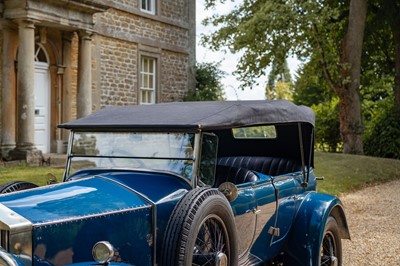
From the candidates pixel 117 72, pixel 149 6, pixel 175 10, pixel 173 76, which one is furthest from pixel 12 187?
pixel 175 10

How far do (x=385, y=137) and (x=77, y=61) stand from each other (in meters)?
11.2

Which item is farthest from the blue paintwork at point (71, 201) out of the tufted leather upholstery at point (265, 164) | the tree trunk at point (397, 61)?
the tree trunk at point (397, 61)

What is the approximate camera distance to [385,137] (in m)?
19.6

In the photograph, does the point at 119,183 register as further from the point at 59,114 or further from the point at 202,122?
the point at 59,114

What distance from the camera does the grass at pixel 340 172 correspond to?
1054 cm

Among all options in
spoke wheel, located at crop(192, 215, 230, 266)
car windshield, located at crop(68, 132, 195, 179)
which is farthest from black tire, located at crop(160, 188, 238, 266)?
car windshield, located at crop(68, 132, 195, 179)

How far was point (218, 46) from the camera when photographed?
19.3 meters

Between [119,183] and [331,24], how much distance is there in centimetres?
1569

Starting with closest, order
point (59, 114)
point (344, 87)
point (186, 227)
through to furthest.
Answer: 1. point (186, 227)
2. point (59, 114)
3. point (344, 87)

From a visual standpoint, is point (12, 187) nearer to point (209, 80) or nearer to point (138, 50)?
point (138, 50)

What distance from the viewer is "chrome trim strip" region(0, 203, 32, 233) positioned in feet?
8.66

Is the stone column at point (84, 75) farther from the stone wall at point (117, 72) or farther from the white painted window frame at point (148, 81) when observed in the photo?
the white painted window frame at point (148, 81)

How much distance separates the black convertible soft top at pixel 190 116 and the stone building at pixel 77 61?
8.91m

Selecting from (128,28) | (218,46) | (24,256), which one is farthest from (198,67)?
(24,256)
